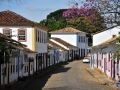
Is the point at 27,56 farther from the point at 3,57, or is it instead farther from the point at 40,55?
the point at 3,57

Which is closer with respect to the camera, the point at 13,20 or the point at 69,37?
the point at 13,20

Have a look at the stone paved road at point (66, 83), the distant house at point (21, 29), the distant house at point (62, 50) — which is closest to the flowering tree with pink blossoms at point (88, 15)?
the stone paved road at point (66, 83)

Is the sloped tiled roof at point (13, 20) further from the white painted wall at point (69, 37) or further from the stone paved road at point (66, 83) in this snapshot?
the white painted wall at point (69, 37)

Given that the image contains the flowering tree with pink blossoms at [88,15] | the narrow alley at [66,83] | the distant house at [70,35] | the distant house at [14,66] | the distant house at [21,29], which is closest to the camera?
the flowering tree with pink blossoms at [88,15]

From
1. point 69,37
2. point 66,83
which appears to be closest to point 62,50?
point 69,37

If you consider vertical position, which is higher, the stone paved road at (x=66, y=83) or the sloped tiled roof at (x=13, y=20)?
the sloped tiled roof at (x=13, y=20)

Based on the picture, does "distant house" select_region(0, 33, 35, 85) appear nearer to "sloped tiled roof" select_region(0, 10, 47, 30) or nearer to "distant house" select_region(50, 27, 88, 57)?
"sloped tiled roof" select_region(0, 10, 47, 30)

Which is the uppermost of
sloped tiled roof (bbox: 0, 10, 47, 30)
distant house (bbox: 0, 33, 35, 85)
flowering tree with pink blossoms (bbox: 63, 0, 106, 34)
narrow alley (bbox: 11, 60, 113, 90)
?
sloped tiled roof (bbox: 0, 10, 47, 30)

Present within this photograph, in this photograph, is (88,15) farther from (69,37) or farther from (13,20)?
(69,37)

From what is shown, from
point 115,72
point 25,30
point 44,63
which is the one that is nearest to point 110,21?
point 115,72

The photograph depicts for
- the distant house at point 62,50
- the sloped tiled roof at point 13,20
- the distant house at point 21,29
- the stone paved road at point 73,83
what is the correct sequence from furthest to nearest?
the distant house at point 62,50
the distant house at point 21,29
the sloped tiled roof at point 13,20
the stone paved road at point 73,83

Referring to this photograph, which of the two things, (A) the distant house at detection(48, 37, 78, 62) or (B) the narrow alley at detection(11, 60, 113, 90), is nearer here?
(B) the narrow alley at detection(11, 60, 113, 90)

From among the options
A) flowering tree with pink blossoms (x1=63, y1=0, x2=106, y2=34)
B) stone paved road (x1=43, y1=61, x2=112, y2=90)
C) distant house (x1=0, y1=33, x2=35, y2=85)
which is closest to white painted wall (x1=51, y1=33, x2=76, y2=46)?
distant house (x1=0, y1=33, x2=35, y2=85)

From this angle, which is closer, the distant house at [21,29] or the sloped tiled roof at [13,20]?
the sloped tiled roof at [13,20]
